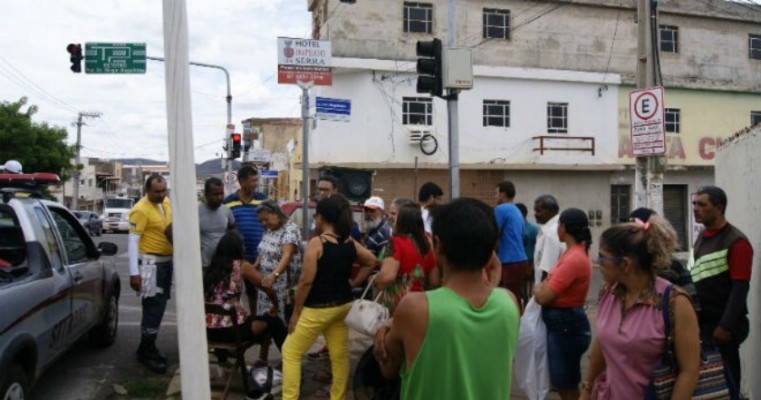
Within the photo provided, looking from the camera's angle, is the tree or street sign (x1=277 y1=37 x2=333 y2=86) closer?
street sign (x1=277 y1=37 x2=333 y2=86)

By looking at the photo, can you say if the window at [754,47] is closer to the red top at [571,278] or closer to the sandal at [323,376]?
the sandal at [323,376]

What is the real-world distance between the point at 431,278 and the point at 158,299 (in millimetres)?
2896

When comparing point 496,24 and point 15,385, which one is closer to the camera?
point 15,385

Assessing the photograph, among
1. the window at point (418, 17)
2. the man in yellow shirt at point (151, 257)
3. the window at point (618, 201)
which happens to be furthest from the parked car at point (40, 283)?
the window at point (618, 201)

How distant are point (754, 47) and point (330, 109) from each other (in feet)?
68.5

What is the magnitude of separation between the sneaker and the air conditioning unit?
1362cm

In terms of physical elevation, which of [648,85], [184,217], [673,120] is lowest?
[184,217]

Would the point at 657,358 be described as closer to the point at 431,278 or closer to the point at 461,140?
the point at 431,278

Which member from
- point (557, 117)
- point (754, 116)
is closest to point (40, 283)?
point (557, 117)

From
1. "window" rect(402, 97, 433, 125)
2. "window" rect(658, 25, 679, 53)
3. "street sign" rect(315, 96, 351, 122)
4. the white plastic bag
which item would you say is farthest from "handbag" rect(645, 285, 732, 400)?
"window" rect(658, 25, 679, 53)

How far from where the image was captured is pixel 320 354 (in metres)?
6.69

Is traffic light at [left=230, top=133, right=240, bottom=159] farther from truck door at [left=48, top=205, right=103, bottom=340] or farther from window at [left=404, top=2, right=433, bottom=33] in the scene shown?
truck door at [left=48, top=205, right=103, bottom=340]

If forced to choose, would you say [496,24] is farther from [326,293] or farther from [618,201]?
[326,293]

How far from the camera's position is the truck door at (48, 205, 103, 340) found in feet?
18.4
